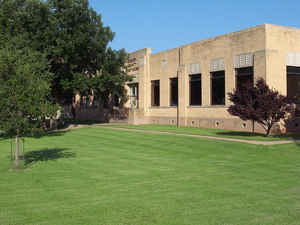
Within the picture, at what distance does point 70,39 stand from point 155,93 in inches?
502

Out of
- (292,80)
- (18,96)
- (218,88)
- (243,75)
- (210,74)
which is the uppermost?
(210,74)

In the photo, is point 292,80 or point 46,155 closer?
point 46,155

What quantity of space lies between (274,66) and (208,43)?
7448 mm

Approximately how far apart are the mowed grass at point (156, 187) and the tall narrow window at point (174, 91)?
1886cm

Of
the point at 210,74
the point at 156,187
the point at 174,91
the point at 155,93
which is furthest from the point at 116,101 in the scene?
the point at 156,187

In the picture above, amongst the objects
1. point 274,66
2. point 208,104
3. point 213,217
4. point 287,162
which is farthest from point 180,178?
point 208,104

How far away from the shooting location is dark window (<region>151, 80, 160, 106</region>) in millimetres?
40594

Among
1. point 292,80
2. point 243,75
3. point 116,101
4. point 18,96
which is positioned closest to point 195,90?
point 243,75

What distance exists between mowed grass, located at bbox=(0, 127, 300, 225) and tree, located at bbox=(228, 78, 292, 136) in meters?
3.08

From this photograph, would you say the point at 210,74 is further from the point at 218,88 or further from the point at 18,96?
the point at 18,96

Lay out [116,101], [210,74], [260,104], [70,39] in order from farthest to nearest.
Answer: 1. [116,101]
2. [210,74]
3. [70,39]
4. [260,104]

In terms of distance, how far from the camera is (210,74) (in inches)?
1282

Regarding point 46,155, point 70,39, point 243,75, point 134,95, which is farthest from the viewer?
point 134,95

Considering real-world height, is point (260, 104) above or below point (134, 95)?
below
